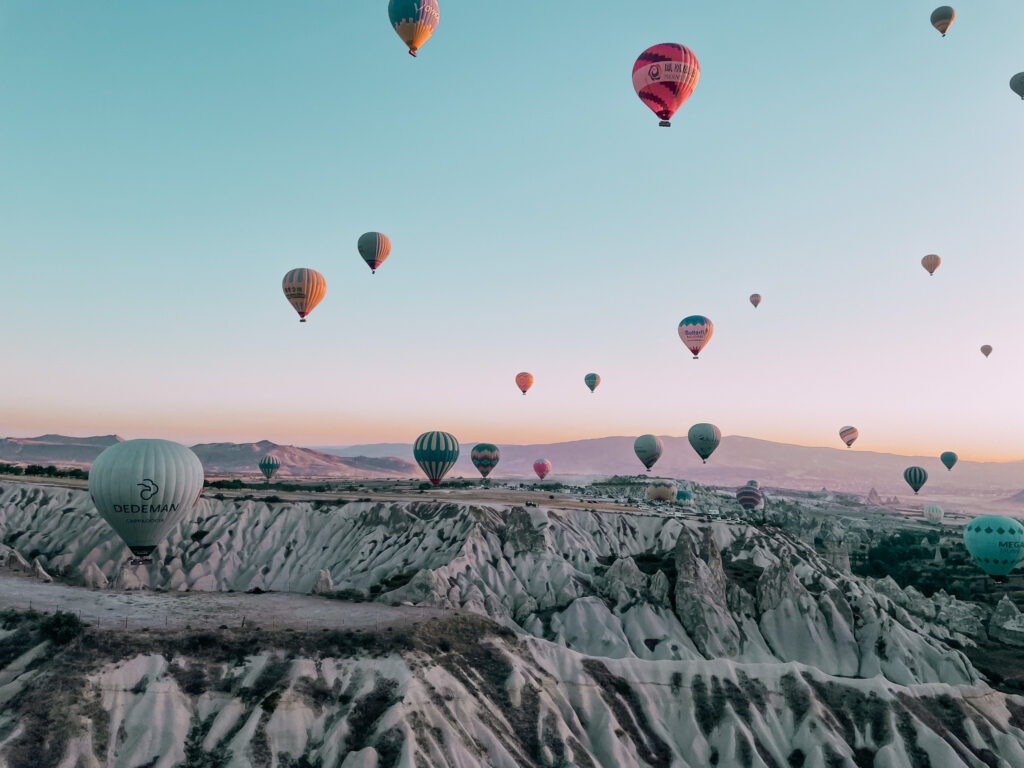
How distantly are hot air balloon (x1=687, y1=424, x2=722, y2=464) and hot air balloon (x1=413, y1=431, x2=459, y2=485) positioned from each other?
40.6 meters

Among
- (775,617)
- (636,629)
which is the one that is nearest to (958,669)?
(775,617)

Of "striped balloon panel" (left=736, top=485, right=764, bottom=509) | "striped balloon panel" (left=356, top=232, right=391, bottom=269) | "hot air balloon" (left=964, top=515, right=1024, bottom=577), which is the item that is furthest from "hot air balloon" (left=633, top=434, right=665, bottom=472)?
"striped balloon panel" (left=356, top=232, right=391, bottom=269)

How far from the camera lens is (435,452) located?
98.1m

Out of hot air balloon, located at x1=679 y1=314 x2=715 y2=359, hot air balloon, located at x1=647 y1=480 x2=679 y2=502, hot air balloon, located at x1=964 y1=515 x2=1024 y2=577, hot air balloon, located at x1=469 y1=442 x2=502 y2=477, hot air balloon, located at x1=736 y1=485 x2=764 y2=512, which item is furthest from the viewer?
hot air balloon, located at x1=736 y1=485 x2=764 y2=512

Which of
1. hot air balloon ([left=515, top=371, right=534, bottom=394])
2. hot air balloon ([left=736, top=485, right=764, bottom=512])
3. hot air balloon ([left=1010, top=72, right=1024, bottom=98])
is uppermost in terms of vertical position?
hot air balloon ([left=1010, top=72, right=1024, bottom=98])

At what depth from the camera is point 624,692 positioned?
52.2 metres

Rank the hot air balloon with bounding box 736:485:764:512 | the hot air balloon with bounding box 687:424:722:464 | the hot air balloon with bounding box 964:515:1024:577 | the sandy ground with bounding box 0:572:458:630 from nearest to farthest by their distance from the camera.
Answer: the sandy ground with bounding box 0:572:458:630, the hot air balloon with bounding box 964:515:1024:577, the hot air balloon with bounding box 687:424:722:464, the hot air balloon with bounding box 736:485:764:512

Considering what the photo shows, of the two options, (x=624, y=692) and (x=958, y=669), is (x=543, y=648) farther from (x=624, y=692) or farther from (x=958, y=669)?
(x=958, y=669)

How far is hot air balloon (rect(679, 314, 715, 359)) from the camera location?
9794 cm

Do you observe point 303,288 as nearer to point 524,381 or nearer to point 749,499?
point 524,381

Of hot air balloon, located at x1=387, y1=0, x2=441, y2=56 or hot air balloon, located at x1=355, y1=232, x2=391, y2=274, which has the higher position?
hot air balloon, located at x1=387, y1=0, x2=441, y2=56

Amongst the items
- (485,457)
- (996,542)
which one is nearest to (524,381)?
(485,457)

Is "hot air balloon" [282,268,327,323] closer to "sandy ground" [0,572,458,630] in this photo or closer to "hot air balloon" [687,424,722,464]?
"sandy ground" [0,572,458,630]

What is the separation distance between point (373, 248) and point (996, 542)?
78071 millimetres
